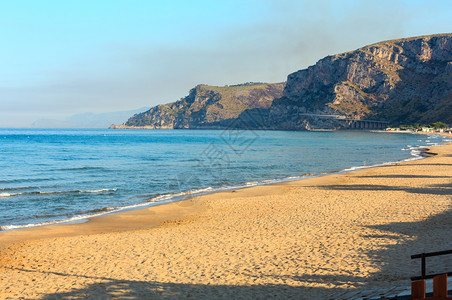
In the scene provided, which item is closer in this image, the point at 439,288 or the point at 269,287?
the point at 439,288

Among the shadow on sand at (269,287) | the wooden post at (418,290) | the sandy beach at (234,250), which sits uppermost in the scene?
the wooden post at (418,290)

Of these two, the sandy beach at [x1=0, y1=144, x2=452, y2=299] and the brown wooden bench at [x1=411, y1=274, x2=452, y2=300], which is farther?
the sandy beach at [x1=0, y1=144, x2=452, y2=299]

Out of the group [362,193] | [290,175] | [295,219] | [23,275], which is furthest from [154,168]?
[23,275]

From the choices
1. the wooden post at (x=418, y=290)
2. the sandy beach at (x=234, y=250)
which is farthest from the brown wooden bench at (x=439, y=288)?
the sandy beach at (x=234, y=250)

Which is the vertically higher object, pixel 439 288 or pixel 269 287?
pixel 439 288

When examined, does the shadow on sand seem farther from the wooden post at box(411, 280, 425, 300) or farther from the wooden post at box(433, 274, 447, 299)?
the wooden post at box(433, 274, 447, 299)

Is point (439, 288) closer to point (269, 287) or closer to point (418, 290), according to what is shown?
point (418, 290)

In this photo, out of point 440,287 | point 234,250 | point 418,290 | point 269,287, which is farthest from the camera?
point 234,250

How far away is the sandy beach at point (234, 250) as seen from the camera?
855 centimetres

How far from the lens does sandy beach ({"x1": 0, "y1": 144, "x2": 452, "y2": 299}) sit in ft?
28.0

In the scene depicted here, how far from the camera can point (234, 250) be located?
37.2 feet

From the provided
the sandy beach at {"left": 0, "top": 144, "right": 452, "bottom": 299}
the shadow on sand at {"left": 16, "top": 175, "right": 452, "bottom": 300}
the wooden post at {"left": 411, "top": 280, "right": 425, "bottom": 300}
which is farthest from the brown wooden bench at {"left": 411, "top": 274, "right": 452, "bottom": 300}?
the sandy beach at {"left": 0, "top": 144, "right": 452, "bottom": 299}

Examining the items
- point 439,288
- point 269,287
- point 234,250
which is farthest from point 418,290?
point 234,250

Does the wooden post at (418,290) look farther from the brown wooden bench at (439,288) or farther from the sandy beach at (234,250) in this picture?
the sandy beach at (234,250)
